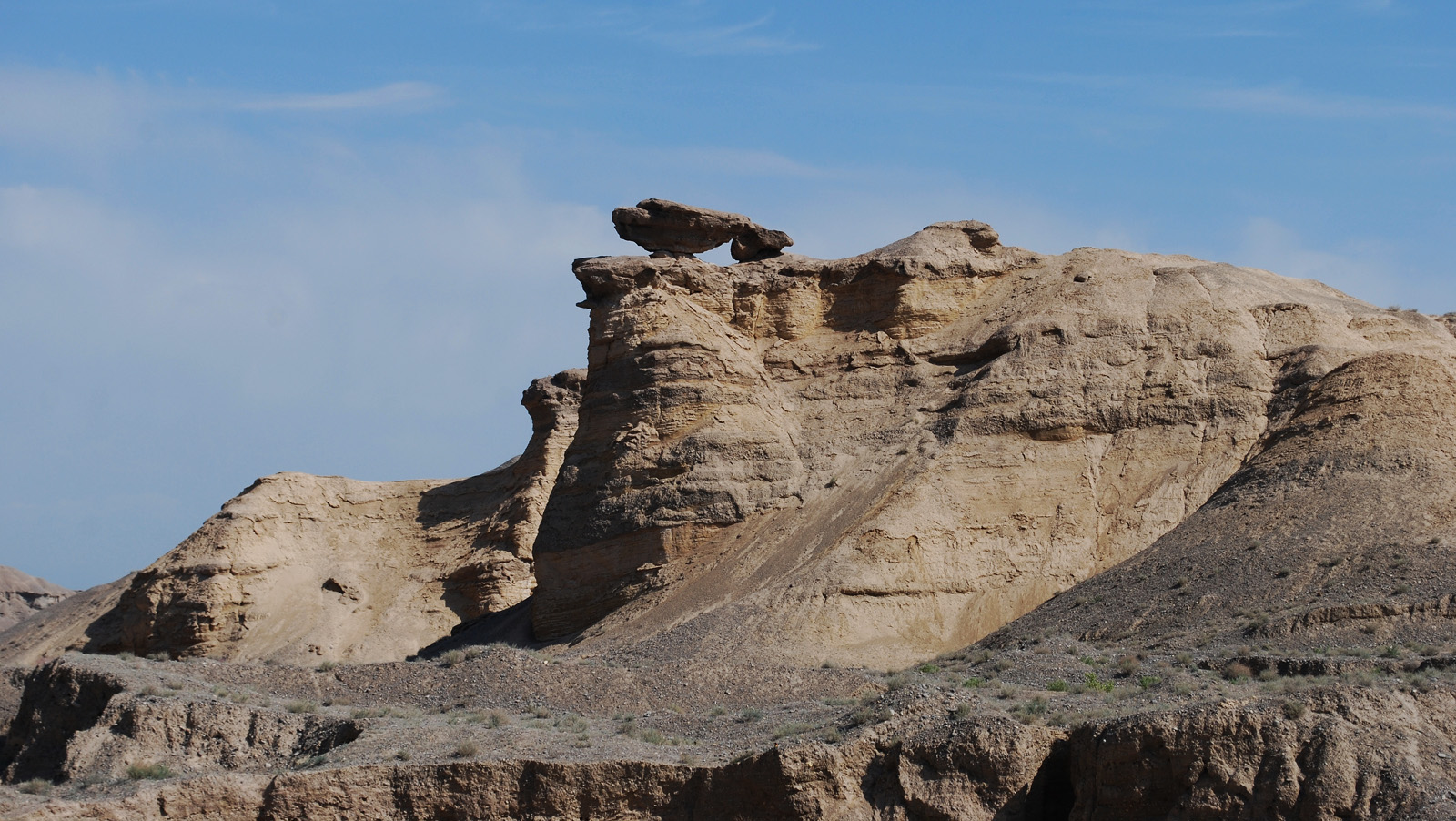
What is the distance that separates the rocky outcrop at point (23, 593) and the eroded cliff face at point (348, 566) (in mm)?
30016

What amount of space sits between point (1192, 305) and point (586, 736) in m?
17.6

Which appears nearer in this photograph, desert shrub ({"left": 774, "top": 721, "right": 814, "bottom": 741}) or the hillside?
the hillside

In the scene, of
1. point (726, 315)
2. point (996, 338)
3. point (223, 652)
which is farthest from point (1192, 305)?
point (223, 652)

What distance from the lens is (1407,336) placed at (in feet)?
104

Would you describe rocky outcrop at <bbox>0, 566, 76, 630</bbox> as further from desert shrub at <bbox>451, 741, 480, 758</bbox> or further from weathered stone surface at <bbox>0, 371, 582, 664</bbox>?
desert shrub at <bbox>451, 741, 480, 758</bbox>

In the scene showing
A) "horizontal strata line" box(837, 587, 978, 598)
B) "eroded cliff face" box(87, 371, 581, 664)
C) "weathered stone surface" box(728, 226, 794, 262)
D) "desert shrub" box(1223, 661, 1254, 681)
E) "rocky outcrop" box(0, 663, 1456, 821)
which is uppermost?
"weathered stone surface" box(728, 226, 794, 262)

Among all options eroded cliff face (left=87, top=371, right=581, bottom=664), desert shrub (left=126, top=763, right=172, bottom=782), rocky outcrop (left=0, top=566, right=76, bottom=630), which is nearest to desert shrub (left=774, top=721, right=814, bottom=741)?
desert shrub (left=126, top=763, right=172, bottom=782)

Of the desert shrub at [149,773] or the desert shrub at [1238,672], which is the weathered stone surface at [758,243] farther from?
the desert shrub at [149,773]

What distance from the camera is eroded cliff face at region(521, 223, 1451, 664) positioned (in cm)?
2873

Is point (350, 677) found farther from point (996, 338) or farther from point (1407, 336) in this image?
point (1407, 336)

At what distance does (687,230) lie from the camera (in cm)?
3703

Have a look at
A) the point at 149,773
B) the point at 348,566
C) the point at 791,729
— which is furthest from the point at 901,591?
Result: the point at 348,566

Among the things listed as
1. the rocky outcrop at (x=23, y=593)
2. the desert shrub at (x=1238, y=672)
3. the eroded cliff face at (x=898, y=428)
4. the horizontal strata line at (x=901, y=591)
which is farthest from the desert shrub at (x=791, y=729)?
the rocky outcrop at (x=23, y=593)

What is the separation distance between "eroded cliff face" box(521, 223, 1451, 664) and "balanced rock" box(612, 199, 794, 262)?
105 centimetres
